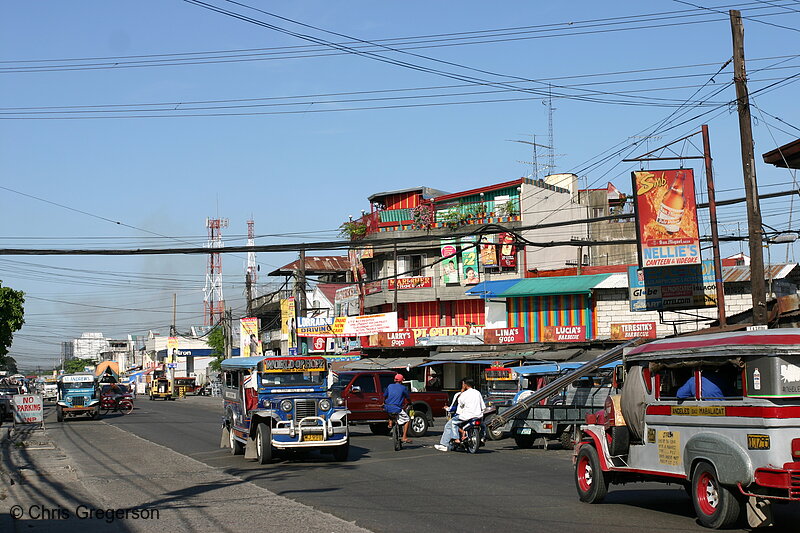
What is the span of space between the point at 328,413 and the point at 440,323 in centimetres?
3558

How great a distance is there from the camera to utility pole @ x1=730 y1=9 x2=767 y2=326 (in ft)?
67.9

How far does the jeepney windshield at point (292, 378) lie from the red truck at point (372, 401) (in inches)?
247

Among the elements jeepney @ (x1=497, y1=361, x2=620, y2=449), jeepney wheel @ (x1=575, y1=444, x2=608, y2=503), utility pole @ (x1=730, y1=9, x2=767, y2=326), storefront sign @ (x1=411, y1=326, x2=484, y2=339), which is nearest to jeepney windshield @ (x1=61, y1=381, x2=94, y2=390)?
storefront sign @ (x1=411, y1=326, x2=484, y2=339)

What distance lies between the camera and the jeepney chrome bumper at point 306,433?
1931cm

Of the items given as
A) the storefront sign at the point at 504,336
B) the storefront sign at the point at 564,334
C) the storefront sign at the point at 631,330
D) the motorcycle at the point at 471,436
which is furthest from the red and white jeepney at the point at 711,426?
the storefront sign at the point at 504,336

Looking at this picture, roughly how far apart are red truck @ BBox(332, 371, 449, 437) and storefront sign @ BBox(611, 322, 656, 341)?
41.1ft

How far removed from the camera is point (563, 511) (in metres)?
12.3

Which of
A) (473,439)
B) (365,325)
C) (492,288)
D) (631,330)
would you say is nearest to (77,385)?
(365,325)

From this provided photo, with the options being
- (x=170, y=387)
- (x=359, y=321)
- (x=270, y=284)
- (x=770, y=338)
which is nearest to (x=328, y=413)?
(x=770, y=338)

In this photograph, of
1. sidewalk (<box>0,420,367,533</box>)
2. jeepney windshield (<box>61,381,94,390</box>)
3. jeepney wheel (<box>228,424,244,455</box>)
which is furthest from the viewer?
jeepney windshield (<box>61,381,94,390</box>)

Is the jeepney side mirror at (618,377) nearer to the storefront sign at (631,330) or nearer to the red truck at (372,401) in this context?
the red truck at (372,401)

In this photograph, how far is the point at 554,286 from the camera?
4378cm

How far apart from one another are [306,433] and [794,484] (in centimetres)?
1187

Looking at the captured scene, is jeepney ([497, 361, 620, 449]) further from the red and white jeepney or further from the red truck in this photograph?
the red and white jeepney
